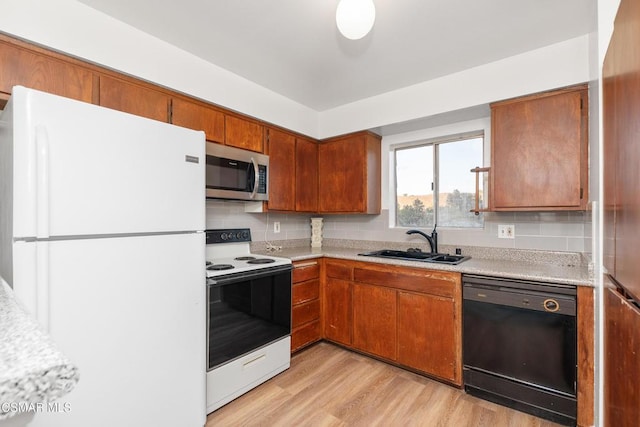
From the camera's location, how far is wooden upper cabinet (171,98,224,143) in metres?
2.13

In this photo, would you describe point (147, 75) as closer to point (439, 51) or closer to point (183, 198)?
point (183, 198)

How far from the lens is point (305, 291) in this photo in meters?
2.70

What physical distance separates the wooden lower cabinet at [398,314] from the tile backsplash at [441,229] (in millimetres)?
687

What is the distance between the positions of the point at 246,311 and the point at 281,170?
137 centimetres

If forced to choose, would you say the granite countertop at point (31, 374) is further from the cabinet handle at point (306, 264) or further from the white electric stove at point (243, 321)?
the cabinet handle at point (306, 264)

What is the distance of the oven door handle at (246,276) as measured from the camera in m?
1.90

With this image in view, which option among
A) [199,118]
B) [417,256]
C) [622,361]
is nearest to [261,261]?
[199,118]

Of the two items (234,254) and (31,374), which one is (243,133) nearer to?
(234,254)

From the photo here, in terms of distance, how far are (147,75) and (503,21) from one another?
2256 mm

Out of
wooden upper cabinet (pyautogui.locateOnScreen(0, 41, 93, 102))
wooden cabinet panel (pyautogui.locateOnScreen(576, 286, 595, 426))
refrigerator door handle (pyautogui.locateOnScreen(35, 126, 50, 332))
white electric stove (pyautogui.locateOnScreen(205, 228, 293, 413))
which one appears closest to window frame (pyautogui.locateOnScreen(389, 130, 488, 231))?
wooden cabinet panel (pyautogui.locateOnScreen(576, 286, 595, 426))

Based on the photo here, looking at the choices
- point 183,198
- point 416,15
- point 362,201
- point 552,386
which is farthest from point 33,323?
point 362,201

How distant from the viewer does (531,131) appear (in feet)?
6.98

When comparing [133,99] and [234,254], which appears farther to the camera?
[234,254]

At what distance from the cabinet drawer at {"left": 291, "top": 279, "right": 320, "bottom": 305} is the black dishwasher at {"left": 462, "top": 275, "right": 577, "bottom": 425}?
1272 millimetres
